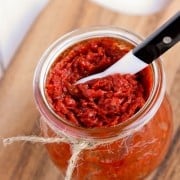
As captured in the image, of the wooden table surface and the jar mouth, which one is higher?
the jar mouth

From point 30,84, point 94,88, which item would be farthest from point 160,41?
point 30,84

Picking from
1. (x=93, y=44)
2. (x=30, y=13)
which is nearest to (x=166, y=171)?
(x=93, y=44)

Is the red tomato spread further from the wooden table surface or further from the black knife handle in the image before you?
the wooden table surface

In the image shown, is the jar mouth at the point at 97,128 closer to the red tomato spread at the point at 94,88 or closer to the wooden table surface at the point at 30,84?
the red tomato spread at the point at 94,88

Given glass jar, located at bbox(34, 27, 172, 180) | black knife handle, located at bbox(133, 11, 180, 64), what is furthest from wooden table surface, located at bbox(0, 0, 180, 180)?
black knife handle, located at bbox(133, 11, 180, 64)

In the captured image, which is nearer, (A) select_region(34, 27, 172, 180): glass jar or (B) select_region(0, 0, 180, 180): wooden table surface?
(A) select_region(34, 27, 172, 180): glass jar

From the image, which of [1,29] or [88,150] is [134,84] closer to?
[88,150]

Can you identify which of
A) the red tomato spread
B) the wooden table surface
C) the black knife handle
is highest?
the black knife handle
